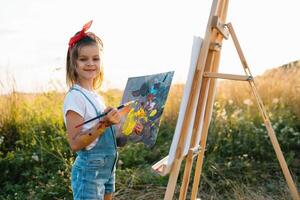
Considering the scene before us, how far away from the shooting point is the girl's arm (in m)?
2.48

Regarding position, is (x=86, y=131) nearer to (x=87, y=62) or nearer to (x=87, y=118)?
(x=87, y=118)

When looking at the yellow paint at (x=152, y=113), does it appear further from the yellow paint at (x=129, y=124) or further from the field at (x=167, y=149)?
the field at (x=167, y=149)

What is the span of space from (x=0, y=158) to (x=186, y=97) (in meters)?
2.96

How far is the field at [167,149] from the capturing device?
4508mm

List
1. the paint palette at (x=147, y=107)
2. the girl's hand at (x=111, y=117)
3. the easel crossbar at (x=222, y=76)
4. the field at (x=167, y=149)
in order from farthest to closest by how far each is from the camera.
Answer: the field at (x=167, y=149) < the paint palette at (x=147, y=107) < the easel crossbar at (x=222, y=76) < the girl's hand at (x=111, y=117)

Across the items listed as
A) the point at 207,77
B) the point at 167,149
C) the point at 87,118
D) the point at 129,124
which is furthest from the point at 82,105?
the point at 167,149

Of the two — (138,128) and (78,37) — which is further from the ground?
(78,37)

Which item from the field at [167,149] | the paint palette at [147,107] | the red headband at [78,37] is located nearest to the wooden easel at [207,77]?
the paint palette at [147,107]

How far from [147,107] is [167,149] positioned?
249 centimetres

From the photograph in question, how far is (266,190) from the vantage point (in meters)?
4.54

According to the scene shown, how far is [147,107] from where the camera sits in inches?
108

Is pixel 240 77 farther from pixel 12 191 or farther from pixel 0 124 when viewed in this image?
pixel 0 124

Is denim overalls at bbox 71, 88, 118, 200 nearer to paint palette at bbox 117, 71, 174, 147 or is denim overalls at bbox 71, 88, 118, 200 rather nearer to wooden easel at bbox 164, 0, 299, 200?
paint palette at bbox 117, 71, 174, 147

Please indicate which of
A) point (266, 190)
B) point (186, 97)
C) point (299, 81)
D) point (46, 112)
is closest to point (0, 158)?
point (46, 112)
